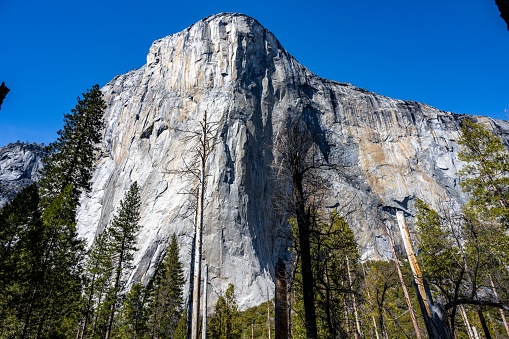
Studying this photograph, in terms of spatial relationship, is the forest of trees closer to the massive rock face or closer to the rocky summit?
the massive rock face

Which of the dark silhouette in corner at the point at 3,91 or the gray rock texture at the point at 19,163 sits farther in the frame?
the gray rock texture at the point at 19,163

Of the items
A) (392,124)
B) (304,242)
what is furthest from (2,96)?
(392,124)

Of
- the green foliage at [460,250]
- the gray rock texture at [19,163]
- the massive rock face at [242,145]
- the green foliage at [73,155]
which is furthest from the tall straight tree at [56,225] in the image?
the gray rock texture at [19,163]

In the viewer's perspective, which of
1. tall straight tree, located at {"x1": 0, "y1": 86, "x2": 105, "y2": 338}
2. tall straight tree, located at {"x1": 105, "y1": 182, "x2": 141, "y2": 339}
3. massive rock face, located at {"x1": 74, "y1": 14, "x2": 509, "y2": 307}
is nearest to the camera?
tall straight tree, located at {"x1": 0, "y1": 86, "x2": 105, "y2": 338}

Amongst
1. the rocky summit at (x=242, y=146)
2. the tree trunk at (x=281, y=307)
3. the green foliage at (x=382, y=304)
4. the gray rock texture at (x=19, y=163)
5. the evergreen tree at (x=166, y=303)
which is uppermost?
the gray rock texture at (x=19, y=163)

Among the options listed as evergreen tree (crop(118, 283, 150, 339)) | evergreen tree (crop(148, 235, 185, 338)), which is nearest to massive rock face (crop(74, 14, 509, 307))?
evergreen tree (crop(148, 235, 185, 338))

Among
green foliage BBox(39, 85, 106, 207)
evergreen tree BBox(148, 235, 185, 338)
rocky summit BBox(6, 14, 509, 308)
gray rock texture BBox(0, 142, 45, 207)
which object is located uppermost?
gray rock texture BBox(0, 142, 45, 207)

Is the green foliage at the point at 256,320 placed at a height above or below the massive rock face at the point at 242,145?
below

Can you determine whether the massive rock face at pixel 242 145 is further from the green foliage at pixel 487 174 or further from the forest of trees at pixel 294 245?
the green foliage at pixel 487 174
